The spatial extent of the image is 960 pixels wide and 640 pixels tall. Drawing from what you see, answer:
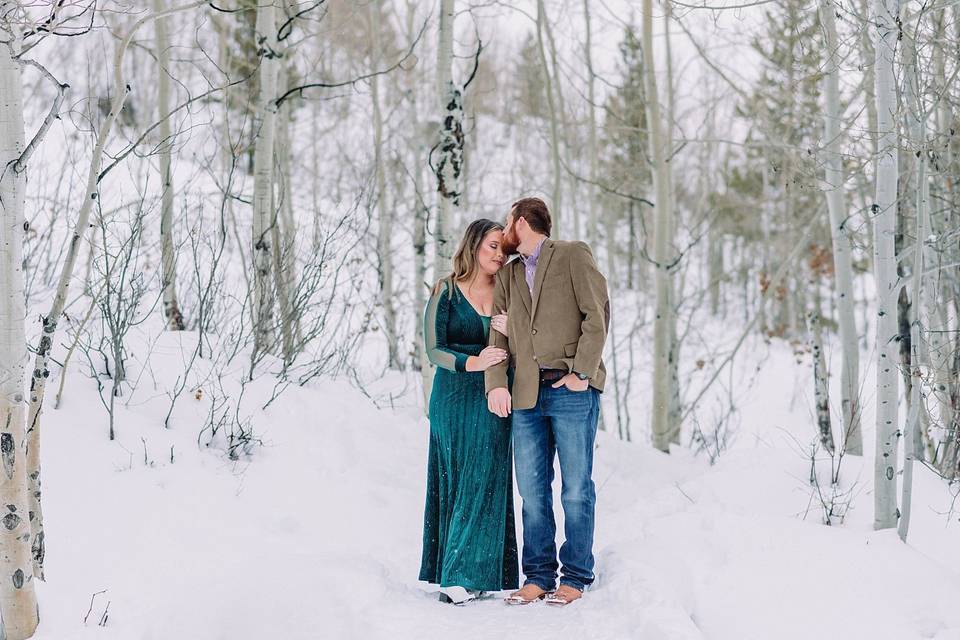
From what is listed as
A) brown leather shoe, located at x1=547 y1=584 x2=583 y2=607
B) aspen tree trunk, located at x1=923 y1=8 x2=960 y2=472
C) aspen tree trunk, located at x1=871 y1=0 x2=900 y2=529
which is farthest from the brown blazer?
aspen tree trunk, located at x1=923 y1=8 x2=960 y2=472

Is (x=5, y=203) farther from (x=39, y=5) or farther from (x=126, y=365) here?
(x=126, y=365)

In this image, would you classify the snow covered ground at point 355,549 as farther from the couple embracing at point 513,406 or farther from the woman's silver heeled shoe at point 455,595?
the couple embracing at point 513,406

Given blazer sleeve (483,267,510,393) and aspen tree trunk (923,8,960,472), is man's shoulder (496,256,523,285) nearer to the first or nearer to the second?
blazer sleeve (483,267,510,393)

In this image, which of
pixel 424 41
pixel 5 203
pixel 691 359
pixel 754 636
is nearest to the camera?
pixel 5 203

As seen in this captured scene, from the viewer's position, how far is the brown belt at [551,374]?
3.89 metres

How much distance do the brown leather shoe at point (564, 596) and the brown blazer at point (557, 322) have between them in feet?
2.87

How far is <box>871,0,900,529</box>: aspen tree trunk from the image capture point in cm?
415

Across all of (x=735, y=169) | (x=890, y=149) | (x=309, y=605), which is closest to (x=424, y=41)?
(x=735, y=169)

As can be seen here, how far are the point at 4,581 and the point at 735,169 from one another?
2566 cm

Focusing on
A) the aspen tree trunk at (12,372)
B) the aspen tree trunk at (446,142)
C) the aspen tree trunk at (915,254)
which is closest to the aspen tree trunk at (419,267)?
the aspen tree trunk at (446,142)

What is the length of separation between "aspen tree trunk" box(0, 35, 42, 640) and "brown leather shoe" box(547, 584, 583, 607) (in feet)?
7.15

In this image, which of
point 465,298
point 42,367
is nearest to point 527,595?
point 465,298

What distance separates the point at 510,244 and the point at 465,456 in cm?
110

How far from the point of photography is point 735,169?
2595 centimetres
